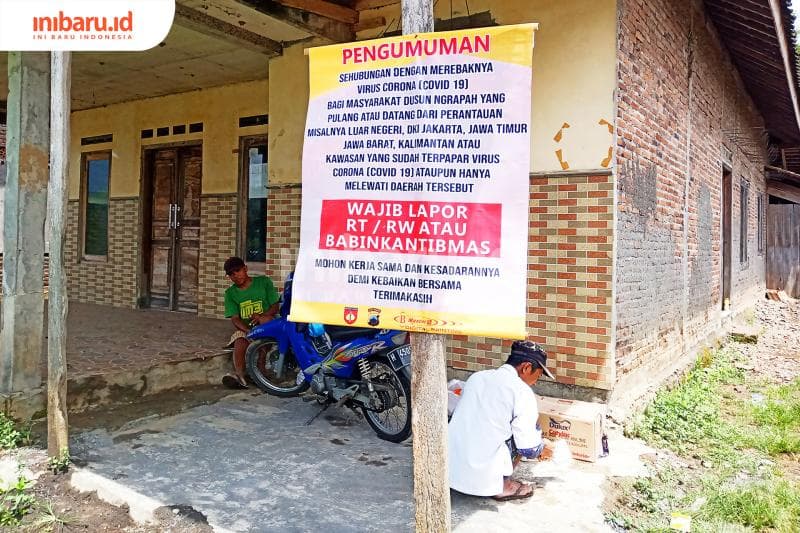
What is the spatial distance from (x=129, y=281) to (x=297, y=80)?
514 centimetres

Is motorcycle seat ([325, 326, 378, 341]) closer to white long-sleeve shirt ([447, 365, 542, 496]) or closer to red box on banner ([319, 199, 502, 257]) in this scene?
white long-sleeve shirt ([447, 365, 542, 496])

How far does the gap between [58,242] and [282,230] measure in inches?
120

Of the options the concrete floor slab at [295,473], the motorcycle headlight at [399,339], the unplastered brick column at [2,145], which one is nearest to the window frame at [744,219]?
the concrete floor slab at [295,473]

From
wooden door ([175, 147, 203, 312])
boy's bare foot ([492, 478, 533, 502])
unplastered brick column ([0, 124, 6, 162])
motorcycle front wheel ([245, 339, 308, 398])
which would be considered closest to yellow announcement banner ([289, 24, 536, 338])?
boy's bare foot ([492, 478, 533, 502])

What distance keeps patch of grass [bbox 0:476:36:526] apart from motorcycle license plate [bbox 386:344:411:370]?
2426 millimetres

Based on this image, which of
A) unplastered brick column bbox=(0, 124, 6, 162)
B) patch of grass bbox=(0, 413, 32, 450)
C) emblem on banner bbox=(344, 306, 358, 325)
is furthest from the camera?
unplastered brick column bbox=(0, 124, 6, 162)

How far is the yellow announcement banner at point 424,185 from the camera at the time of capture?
2391 mm

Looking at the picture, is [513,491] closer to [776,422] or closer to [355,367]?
[355,367]

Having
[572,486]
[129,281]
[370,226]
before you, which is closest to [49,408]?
[370,226]

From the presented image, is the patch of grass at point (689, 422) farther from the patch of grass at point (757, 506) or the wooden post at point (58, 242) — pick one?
the wooden post at point (58, 242)

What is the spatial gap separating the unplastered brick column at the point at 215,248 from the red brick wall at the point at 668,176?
5.51 meters

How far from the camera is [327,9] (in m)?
6.03

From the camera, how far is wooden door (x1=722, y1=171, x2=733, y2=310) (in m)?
10.2

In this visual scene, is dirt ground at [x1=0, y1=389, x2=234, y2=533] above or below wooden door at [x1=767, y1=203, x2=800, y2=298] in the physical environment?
below
